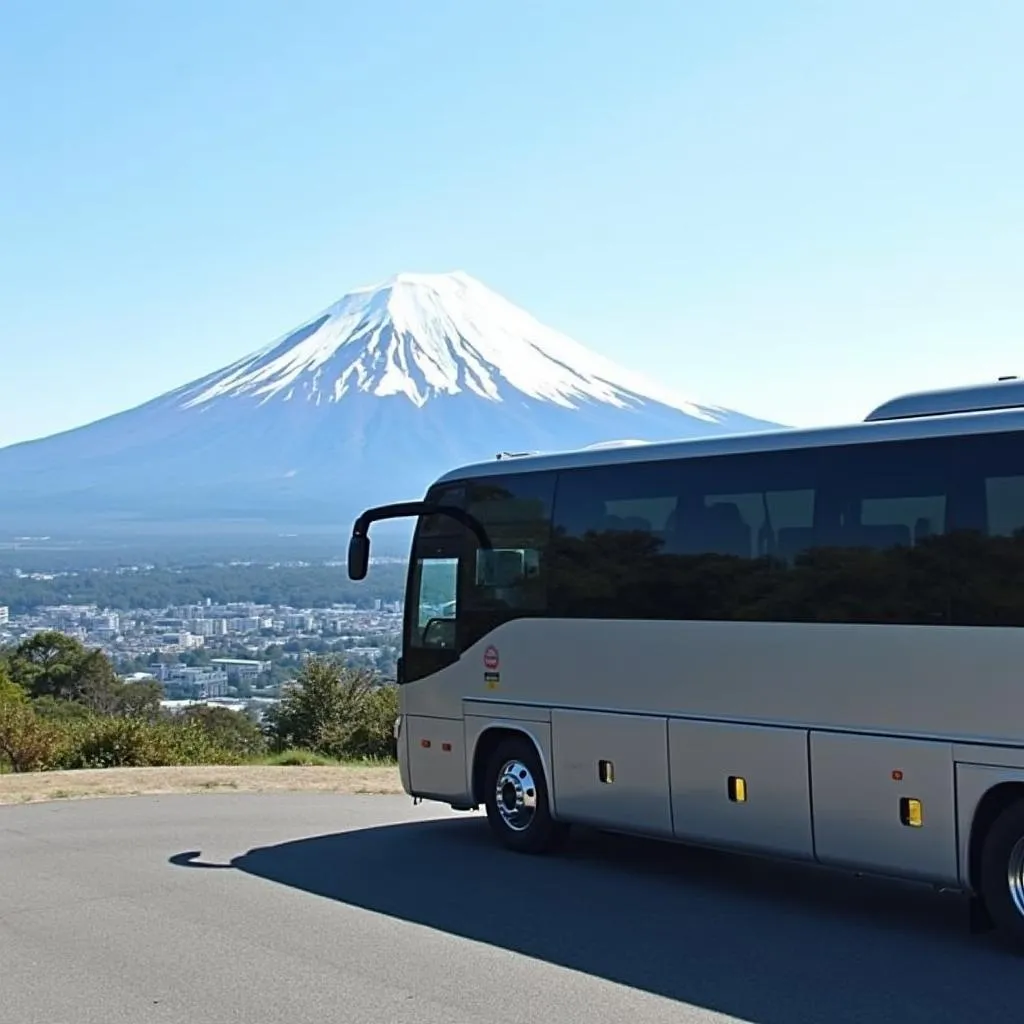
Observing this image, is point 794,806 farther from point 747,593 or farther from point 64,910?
point 64,910

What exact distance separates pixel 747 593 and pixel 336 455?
13396cm

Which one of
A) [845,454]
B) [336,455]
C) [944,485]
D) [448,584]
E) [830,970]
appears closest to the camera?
[830,970]

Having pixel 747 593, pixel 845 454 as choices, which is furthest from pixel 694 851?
pixel 845 454

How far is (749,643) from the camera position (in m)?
10.1

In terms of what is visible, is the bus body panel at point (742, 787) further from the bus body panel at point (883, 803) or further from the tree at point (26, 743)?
the tree at point (26, 743)

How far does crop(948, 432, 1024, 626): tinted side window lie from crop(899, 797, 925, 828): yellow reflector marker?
1.07m

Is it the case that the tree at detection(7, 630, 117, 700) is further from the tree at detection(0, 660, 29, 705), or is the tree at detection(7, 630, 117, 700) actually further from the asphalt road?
the asphalt road

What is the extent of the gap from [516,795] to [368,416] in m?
134

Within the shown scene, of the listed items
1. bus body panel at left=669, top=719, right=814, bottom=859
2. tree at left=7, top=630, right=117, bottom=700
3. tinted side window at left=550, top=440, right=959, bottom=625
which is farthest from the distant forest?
bus body panel at left=669, top=719, right=814, bottom=859

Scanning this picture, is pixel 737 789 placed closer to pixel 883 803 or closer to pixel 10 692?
pixel 883 803

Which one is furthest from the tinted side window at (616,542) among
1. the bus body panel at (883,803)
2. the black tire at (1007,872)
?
the black tire at (1007,872)

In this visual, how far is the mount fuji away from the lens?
13700cm

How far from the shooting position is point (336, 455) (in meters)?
143

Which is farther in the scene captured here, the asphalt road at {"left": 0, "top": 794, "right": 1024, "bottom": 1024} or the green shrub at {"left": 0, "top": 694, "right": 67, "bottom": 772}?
the green shrub at {"left": 0, "top": 694, "right": 67, "bottom": 772}
